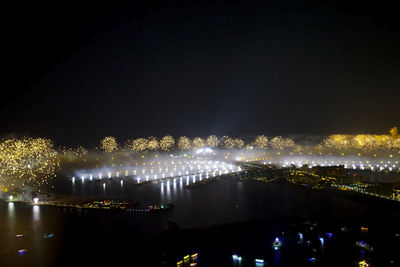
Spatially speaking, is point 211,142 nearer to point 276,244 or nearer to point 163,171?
point 163,171

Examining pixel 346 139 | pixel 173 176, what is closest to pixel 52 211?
pixel 173 176

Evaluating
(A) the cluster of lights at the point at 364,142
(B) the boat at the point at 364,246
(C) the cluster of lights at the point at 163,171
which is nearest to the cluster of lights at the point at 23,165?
(C) the cluster of lights at the point at 163,171

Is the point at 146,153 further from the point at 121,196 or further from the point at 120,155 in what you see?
the point at 121,196

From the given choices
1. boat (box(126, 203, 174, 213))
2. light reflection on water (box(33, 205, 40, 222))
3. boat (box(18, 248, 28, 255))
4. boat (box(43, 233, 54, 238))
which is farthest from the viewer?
boat (box(126, 203, 174, 213))

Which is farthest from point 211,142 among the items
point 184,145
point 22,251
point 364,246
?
point 22,251

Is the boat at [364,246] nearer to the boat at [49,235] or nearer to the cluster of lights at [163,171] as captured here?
the boat at [49,235]

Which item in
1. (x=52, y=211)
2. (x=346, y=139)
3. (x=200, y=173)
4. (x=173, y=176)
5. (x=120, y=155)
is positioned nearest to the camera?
(x=52, y=211)

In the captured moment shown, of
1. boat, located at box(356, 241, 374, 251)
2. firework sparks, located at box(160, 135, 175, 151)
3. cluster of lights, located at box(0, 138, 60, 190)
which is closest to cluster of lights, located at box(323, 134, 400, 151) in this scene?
firework sparks, located at box(160, 135, 175, 151)

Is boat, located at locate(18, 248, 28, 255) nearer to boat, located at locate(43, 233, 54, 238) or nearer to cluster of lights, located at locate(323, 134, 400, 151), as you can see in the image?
boat, located at locate(43, 233, 54, 238)
